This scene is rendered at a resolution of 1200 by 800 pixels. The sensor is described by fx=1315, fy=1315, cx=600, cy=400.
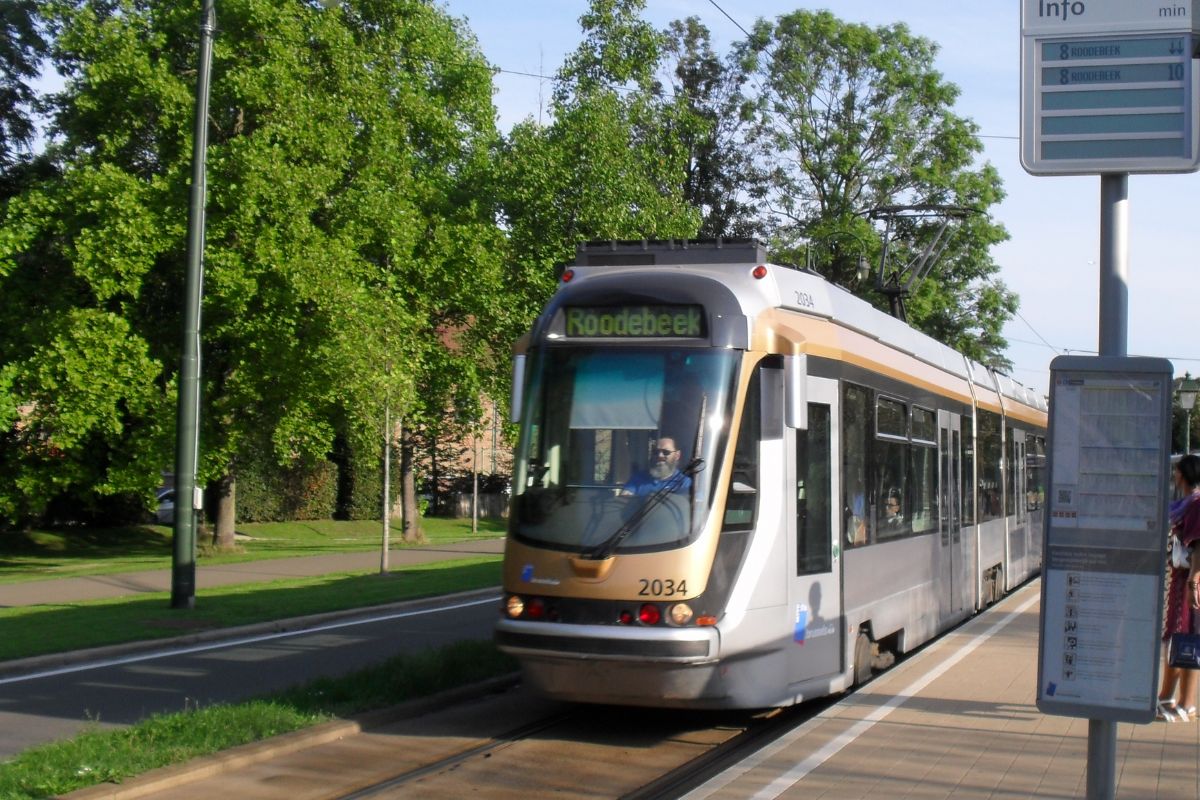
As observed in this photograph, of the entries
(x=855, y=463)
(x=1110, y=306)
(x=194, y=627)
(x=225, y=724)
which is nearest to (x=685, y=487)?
(x=855, y=463)

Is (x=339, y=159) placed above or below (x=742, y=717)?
above

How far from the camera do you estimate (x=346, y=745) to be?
355 inches

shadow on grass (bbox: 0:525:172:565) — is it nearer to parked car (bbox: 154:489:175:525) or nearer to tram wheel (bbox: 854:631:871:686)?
parked car (bbox: 154:489:175:525)

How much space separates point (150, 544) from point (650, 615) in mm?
30964

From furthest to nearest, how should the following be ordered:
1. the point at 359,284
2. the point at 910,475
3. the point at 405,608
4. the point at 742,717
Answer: the point at 359,284
the point at 405,608
the point at 910,475
the point at 742,717

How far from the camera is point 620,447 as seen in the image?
854 cm

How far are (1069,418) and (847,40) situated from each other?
4244 cm

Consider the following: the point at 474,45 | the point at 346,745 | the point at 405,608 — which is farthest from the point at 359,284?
the point at 346,745

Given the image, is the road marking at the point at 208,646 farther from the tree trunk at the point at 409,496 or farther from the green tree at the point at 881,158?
the green tree at the point at 881,158

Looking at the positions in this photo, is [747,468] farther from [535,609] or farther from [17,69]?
[17,69]

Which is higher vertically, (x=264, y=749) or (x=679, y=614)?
(x=679, y=614)

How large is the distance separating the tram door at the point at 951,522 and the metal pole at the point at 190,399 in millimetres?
9888

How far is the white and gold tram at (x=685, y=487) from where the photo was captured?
828cm

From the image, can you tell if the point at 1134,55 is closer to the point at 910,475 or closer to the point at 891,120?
the point at 910,475
